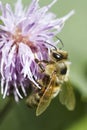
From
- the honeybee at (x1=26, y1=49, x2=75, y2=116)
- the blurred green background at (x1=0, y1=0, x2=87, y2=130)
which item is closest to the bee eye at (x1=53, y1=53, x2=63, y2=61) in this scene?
the honeybee at (x1=26, y1=49, x2=75, y2=116)

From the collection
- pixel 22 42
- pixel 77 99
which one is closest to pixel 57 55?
pixel 22 42

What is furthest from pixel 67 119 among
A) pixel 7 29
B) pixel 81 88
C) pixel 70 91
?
pixel 7 29

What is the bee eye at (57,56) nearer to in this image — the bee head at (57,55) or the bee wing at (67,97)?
the bee head at (57,55)

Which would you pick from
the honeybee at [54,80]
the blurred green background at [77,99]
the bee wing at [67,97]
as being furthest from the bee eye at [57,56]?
the blurred green background at [77,99]

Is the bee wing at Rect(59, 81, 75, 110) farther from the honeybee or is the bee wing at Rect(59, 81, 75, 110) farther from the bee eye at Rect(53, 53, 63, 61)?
the bee eye at Rect(53, 53, 63, 61)

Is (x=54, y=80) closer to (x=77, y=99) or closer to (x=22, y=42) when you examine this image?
(x=22, y=42)
